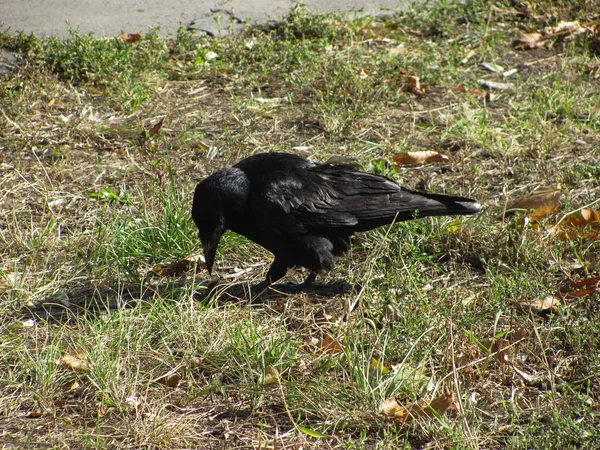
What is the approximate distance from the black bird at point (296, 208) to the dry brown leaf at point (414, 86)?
2548mm

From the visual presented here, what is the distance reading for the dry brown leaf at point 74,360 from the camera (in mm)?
3754

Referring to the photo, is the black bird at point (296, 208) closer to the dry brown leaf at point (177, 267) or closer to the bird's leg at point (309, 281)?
the bird's leg at point (309, 281)

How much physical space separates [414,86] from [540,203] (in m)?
2.32

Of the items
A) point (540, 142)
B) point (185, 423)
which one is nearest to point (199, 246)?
point (185, 423)

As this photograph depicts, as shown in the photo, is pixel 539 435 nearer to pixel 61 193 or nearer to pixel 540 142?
pixel 540 142

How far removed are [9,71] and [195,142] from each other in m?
2.10

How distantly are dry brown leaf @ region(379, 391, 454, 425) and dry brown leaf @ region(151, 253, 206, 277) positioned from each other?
6.15ft

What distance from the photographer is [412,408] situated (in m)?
3.47

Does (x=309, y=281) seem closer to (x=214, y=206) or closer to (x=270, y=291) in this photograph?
(x=270, y=291)

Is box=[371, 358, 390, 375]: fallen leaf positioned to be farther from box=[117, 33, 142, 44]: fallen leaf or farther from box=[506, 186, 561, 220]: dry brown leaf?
box=[117, 33, 142, 44]: fallen leaf

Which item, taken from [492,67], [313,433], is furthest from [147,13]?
[313,433]

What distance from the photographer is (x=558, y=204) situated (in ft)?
17.0

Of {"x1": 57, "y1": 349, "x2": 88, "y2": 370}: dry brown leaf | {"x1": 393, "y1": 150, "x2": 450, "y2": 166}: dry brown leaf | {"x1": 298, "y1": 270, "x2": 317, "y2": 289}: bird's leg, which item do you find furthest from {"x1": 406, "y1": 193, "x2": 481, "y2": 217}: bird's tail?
{"x1": 57, "y1": 349, "x2": 88, "y2": 370}: dry brown leaf

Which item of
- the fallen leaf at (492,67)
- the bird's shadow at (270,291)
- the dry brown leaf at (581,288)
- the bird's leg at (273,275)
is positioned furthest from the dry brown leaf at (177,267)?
the fallen leaf at (492,67)
